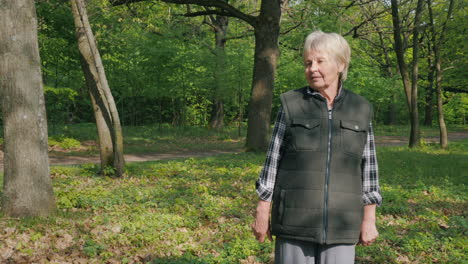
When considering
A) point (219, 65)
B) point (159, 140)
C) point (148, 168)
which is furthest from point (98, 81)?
point (219, 65)

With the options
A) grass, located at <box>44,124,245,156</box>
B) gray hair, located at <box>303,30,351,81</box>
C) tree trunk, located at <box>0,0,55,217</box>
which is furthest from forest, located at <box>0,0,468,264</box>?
gray hair, located at <box>303,30,351,81</box>

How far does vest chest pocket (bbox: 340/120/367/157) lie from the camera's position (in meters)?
2.44

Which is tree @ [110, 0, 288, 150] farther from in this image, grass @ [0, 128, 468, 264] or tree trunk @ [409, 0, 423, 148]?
tree trunk @ [409, 0, 423, 148]

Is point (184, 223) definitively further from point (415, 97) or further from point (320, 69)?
point (415, 97)

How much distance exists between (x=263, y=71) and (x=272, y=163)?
12.0 meters

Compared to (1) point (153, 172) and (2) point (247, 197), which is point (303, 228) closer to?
(2) point (247, 197)

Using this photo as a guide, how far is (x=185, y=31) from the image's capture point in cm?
2077

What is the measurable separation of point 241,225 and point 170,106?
1093 inches

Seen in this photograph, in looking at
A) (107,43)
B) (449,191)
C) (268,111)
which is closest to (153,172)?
(268,111)

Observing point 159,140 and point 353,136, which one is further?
point 159,140

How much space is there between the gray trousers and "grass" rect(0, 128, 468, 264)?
8.06 ft

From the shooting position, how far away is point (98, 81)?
363 inches

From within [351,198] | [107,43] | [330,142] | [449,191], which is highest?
[107,43]

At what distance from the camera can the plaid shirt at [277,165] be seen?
98.5 inches
